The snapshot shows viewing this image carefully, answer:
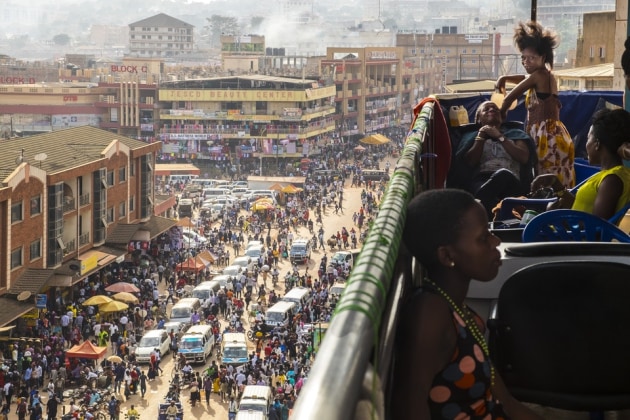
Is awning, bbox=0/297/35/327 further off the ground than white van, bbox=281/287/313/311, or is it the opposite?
awning, bbox=0/297/35/327

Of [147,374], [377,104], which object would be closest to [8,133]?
[377,104]

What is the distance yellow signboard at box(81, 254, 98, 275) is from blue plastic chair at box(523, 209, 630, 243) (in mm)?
27717

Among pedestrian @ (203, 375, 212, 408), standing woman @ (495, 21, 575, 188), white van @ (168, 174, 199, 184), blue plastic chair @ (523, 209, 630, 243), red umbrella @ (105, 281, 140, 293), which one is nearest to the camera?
blue plastic chair @ (523, 209, 630, 243)

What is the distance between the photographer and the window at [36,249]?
29362mm

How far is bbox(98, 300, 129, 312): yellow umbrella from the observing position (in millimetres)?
27141

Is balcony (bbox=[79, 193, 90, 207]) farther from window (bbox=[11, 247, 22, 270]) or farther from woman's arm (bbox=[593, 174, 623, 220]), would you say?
woman's arm (bbox=[593, 174, 623, 220])

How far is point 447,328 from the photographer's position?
2535mm

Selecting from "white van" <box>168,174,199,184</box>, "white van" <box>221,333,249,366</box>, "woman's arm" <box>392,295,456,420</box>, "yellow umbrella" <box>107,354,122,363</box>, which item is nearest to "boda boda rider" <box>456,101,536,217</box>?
"woman's arm" <box>392,295,456,420</box>

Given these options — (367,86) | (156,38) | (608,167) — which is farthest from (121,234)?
(156,38)

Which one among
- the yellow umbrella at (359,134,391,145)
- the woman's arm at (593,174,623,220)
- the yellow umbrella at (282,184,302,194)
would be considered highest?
the woman's arm at (593,174,623,220)

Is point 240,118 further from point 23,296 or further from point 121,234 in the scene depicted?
point 23,296

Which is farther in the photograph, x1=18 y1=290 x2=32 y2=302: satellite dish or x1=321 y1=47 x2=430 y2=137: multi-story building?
x1=321 y1=47 x2=430 y2=137: multi-story building

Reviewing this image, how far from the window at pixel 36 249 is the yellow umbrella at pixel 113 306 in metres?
3.04

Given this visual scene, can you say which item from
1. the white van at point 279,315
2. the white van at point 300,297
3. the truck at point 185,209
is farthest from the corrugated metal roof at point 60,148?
the truck at point 185,209
